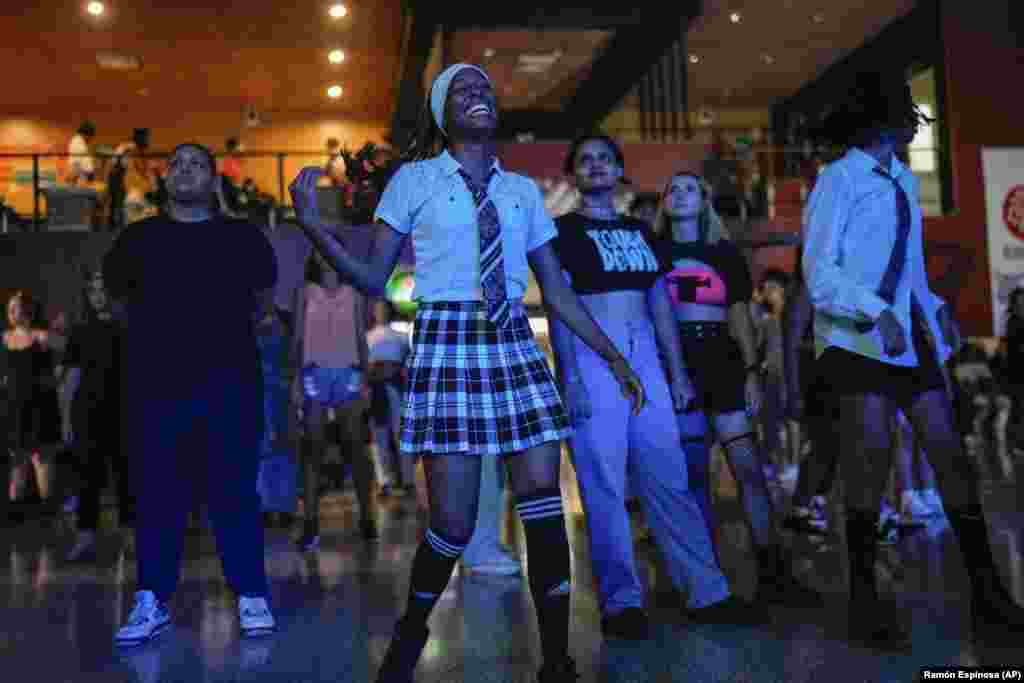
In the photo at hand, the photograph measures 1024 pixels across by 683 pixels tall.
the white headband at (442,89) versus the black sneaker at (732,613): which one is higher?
the white headband at (442,89)

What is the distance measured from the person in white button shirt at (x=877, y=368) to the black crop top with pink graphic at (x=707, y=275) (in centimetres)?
80

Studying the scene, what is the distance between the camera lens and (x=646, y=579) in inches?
153

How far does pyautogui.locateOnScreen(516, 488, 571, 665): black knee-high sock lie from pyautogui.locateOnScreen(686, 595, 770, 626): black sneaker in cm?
90

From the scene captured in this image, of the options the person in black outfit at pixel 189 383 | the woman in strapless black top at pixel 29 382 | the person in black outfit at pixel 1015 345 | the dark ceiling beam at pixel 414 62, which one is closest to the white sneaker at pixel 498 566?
the person in black outfit at pixel 189 383

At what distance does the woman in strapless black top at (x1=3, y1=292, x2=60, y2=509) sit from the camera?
7023mm

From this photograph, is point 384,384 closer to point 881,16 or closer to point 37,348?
point 37,348

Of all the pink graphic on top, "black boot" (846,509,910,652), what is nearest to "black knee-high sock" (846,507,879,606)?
"black boot" (846,509,910,652)

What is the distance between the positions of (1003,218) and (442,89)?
1559cm

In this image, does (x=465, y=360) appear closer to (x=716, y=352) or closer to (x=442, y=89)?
(x=442, y=89)

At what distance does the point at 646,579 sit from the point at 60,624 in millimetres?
2138

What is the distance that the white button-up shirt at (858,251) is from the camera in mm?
2664

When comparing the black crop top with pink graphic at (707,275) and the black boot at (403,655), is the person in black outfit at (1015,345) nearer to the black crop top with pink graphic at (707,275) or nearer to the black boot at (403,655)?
the black crop top with pink graphic at (707,275)

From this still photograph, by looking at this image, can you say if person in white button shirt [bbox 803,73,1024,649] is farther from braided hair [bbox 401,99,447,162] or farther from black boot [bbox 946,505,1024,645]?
braided hair [bbox 401,99,447,162]

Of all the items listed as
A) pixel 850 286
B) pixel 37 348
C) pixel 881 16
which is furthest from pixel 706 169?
pixel 850 286
